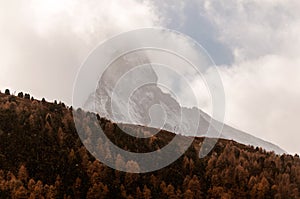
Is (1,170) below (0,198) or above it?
above

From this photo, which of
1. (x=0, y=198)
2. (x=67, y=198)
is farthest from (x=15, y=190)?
(x=67, y=198)

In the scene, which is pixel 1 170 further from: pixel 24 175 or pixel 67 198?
pixel 67 198

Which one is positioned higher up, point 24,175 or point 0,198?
point 24,175

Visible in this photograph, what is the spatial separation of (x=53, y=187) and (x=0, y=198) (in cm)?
2119

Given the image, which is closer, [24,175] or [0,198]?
[0,198]

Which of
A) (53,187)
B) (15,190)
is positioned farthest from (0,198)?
(53,187)

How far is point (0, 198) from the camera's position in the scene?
595 feet

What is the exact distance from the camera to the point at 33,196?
185500mm

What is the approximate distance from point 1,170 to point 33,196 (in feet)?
69.1

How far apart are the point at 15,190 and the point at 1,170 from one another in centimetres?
1483

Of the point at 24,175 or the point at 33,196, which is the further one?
the point at 24,175

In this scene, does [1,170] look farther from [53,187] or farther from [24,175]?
[53,187]

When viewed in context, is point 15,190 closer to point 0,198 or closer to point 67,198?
point 0,198

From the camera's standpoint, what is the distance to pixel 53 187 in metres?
195
